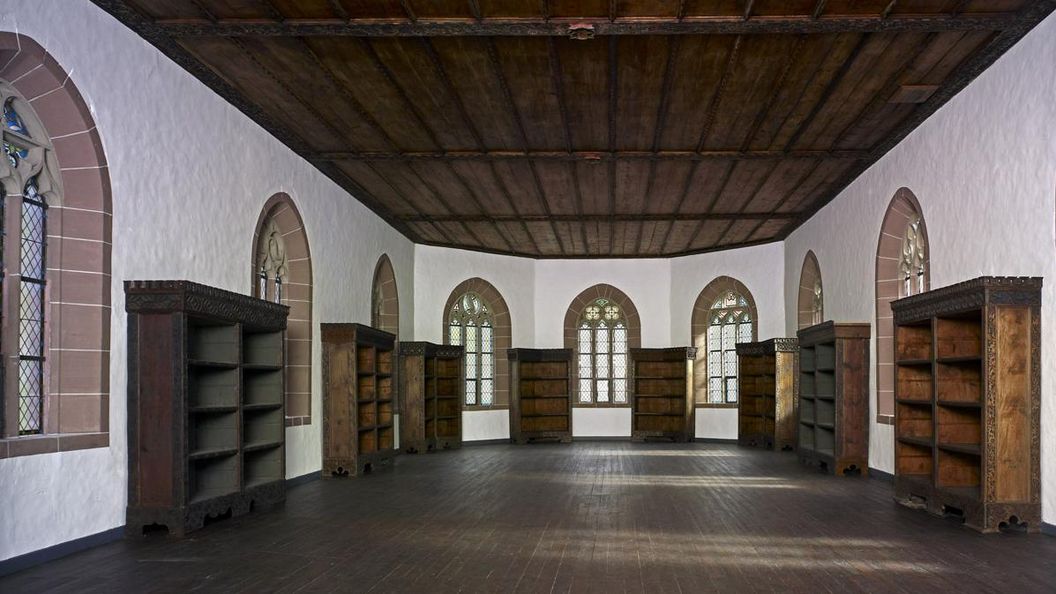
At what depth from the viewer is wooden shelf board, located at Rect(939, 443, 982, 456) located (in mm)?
7168

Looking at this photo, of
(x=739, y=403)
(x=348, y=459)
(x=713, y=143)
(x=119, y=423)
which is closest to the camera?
(x=119, y=423)

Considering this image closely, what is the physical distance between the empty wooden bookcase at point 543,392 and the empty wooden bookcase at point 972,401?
385 inches

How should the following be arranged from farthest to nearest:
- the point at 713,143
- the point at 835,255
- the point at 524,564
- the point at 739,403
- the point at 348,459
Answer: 1. the point at 739,403
2. the point at 835,255
3. the point at 348,459
4. the point at 713,143
5. the point at 524,564

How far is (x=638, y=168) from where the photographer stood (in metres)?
11.4

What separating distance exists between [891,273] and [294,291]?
6829 millimetres

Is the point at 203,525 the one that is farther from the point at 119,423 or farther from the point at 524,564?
the point at 524,564

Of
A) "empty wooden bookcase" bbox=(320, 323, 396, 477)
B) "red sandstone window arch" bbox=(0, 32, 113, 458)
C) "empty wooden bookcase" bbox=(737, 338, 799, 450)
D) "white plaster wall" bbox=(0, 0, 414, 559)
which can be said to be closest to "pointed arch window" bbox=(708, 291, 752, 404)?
"empty wooden bookcase" bbox=(737, 338, 799, 450)

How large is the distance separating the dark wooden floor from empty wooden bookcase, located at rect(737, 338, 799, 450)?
194 inches

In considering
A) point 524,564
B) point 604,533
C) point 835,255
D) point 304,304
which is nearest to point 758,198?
point 835,255

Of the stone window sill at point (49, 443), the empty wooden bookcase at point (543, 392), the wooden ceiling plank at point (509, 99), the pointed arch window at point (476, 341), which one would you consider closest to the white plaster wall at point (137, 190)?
the stone window sill at point (49, 443)

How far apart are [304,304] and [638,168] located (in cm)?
422

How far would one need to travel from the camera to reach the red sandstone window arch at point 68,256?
6.05 meters

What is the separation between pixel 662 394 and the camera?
18.2 metres

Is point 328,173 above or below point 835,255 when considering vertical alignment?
above
